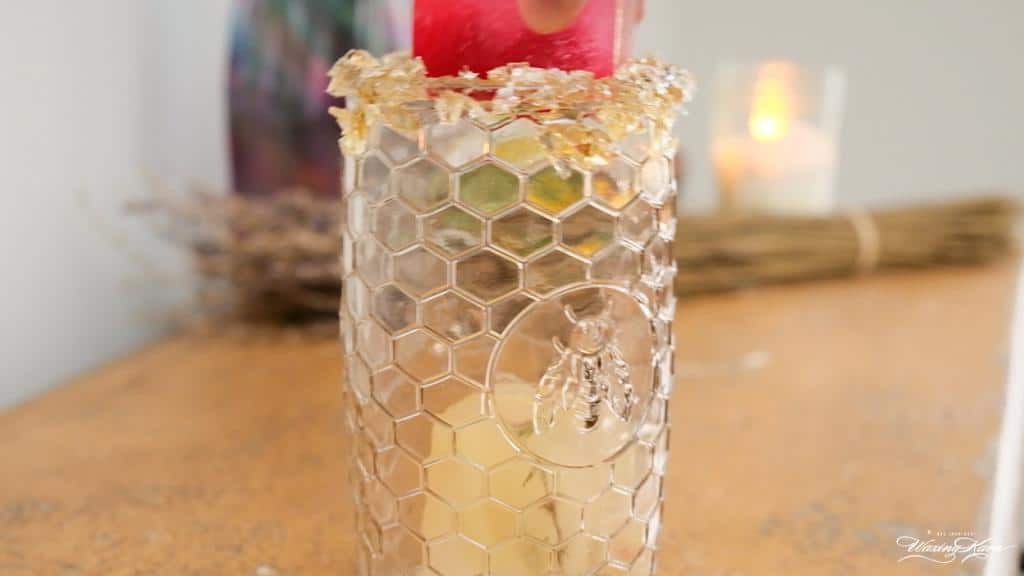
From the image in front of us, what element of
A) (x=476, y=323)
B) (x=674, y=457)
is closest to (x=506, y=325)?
(x=476, y=323)

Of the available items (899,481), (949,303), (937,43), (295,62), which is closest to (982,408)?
(899,481)

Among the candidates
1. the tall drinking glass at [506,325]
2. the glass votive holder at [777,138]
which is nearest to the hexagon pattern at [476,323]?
the tall drinking glass at [506,325]

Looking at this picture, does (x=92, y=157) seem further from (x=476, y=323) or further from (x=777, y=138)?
(x=777, y=138)

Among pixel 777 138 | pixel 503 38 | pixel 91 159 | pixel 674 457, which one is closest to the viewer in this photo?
pixel 503 38

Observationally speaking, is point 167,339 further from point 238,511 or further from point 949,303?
point 949,303

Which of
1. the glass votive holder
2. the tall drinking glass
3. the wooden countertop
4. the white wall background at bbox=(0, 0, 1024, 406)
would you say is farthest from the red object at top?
the glass votive holder

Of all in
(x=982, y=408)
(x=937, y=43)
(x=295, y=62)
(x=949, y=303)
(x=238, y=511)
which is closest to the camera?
(x=238, y=511)

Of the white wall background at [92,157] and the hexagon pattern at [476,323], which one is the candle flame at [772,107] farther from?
the hexagon pattern at [476,323]
